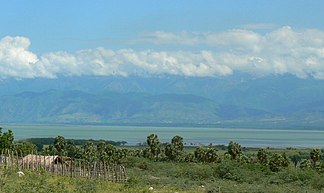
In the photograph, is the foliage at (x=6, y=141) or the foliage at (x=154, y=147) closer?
the foliage at (x=6, y=141)

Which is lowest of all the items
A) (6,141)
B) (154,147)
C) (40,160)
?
(40,160)

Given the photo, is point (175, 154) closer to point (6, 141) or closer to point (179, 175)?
point (179, 175)

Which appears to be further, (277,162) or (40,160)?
(277,162)

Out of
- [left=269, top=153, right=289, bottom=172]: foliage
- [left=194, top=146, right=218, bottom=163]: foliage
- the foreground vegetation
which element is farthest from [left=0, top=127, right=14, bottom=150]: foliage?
[left=269, top=153, right=289, bottom=172]: foliage

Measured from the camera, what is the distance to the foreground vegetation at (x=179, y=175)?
3581 centimetres

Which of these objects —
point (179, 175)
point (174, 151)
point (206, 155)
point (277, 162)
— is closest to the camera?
point (179, 175)

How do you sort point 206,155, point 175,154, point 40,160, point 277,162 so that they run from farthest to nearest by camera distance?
point 175,154
point 206,155
point 277,162
point 40,160

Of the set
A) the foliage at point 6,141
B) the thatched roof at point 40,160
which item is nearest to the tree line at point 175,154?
the foliage at point 6,141

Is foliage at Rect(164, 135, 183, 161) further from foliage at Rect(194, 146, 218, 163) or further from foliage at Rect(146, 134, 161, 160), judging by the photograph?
foliage at Rect(194, 146, 218, 163)

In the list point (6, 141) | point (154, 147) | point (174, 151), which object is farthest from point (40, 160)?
point (154, 147)

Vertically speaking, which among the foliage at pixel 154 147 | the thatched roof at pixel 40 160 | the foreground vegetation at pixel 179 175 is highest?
the foliage at pixel 154 147

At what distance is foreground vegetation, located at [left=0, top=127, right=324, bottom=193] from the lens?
35809 mm

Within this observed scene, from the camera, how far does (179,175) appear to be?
241ft

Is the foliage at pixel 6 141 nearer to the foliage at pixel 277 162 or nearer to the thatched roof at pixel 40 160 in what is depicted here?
the thatched roof at pixel 40 160
